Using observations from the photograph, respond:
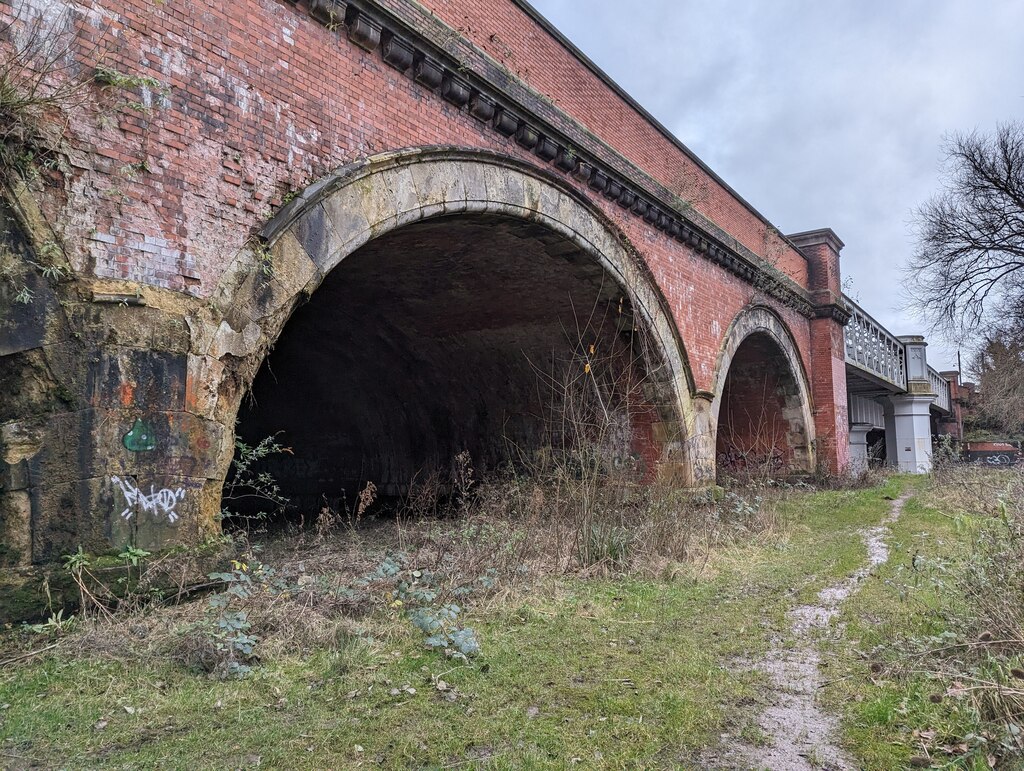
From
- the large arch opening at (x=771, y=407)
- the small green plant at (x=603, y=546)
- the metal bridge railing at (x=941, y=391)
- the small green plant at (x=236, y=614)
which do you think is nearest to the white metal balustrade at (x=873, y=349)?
the large arch opening at (x=771, y=407)

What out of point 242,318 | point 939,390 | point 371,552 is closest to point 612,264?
point 371,552

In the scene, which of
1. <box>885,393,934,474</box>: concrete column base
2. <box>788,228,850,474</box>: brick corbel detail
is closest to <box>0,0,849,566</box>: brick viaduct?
<box>788,228,850,474</box>: brick corbel detail

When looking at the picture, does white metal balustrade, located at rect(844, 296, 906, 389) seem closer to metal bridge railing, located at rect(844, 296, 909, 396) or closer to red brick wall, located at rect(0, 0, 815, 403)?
metal bridge railing, located at rect(844, 296, 909, 396)

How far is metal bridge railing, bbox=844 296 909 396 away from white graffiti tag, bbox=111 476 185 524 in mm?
15986

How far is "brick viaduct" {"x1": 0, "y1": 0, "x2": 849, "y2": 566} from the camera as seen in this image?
3.68 meters

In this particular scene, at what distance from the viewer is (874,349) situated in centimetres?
1947

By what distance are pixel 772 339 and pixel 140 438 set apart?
476 inches

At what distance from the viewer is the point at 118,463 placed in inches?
148

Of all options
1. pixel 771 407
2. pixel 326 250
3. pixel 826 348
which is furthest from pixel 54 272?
pixel 826 348

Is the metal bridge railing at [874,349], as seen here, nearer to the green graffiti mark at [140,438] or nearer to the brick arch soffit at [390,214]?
the brick arch soffit at [390,214]

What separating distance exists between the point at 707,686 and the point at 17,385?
3745 mm

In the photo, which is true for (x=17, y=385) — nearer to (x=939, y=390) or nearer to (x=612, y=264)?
(x=612, y=264)

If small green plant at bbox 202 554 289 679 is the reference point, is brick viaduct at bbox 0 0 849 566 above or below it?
above

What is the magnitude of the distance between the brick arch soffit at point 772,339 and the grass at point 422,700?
708 centimetres
